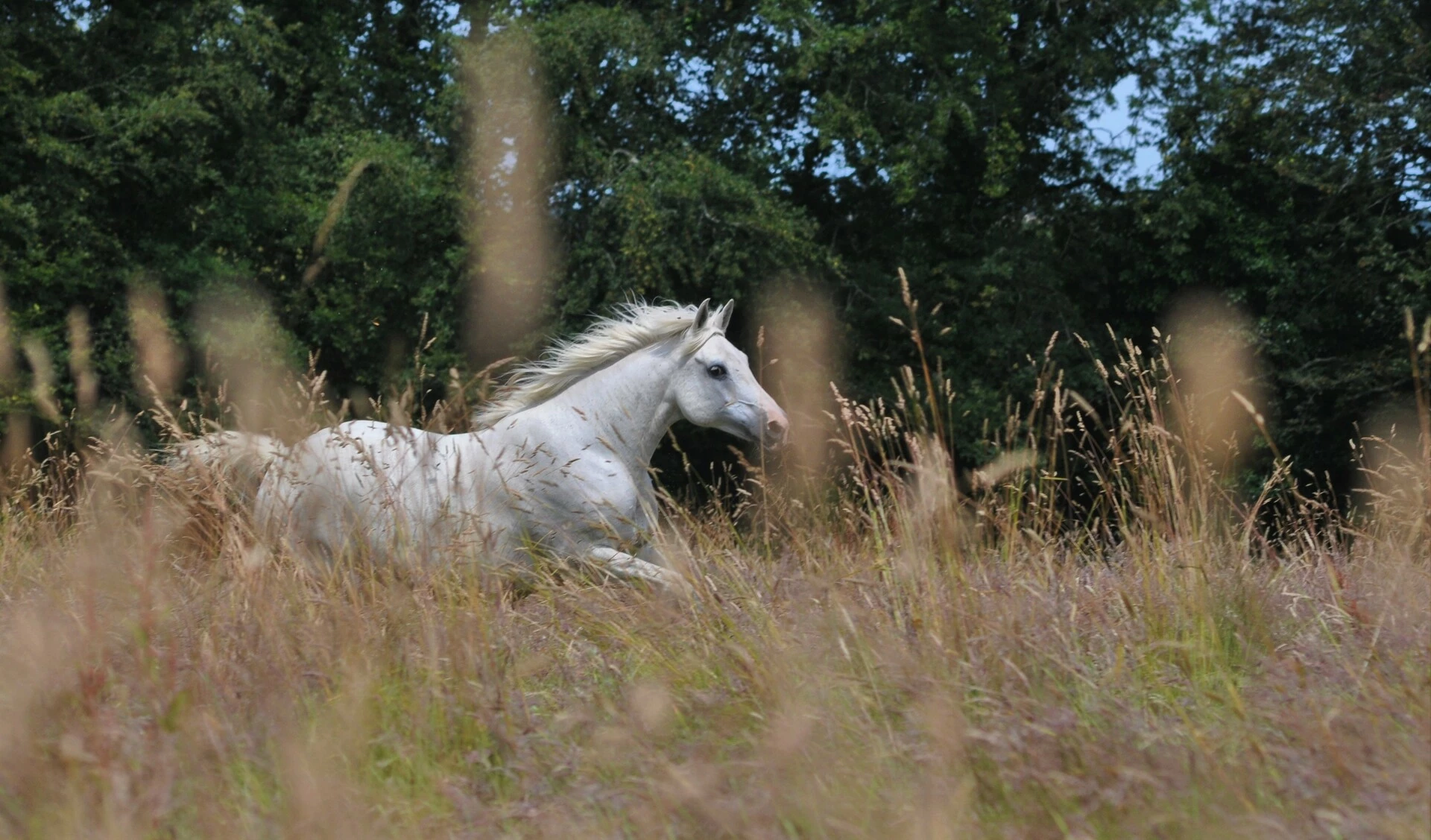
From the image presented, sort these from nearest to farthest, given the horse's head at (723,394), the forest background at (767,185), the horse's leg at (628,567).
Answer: the horse's leg at (628,567)
the horse's head at (723,394)
the forest background at (767,185)

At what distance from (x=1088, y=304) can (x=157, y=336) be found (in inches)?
382

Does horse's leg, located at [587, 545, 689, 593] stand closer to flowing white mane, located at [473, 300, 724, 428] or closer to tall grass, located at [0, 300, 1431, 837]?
tall grass, located at [0, 300, 1431, 837]

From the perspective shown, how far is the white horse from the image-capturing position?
17.8 feet

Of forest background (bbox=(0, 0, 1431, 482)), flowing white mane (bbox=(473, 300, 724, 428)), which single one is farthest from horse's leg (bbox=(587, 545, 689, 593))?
forest background (bbox=(0, 0, 1431, 482))

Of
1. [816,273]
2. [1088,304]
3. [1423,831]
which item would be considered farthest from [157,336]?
[1423,831]

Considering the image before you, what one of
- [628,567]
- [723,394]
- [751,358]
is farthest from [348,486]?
[751,358]

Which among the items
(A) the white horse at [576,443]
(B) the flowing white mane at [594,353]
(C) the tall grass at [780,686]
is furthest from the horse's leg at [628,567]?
(B) the flowing white mane at [594,353]

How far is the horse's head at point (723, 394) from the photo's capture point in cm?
579

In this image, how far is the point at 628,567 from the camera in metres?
5.12

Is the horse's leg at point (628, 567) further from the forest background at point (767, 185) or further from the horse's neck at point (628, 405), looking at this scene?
the forest background at point (767, 185)

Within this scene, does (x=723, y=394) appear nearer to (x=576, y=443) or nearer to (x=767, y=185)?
(x=576, y=443)

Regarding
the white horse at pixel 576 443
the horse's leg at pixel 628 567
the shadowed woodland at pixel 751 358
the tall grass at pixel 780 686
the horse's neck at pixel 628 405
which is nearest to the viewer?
the tall grass at pixel 780 686

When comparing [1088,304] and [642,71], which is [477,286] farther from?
[1088,304]

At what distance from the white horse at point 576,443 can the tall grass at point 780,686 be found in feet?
2.43
